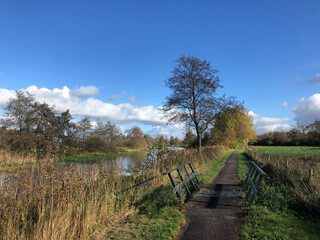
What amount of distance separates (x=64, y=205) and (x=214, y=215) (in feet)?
11.5

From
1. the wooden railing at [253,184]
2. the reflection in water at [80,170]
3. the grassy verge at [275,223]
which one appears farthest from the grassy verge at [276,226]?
the reflection in water at [80,170]

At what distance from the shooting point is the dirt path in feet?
14.0

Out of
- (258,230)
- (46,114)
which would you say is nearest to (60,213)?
(258,230)

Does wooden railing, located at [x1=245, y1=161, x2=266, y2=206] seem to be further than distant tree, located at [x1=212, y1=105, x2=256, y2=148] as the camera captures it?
No

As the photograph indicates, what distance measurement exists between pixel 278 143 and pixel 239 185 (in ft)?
228

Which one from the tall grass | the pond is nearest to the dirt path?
the tall grass

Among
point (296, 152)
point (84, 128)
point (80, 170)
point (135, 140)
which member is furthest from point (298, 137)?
point (80, 170)

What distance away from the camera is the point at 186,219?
16.8ft

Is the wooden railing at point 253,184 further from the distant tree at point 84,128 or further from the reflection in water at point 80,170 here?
the distant tree at point 84,128

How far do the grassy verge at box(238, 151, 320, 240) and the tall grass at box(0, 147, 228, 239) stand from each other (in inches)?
85.2

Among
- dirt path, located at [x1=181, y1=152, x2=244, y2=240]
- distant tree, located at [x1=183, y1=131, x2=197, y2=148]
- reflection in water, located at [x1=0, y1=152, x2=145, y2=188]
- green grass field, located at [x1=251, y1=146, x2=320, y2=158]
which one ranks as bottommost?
dirt path, located at [x1=181, y1=152, x2=244, y2=240]

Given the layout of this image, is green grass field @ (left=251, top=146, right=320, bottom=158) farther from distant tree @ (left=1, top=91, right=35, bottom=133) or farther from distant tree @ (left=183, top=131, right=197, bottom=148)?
distant tree @ (left=1, top=91, right=35, bottom=133)

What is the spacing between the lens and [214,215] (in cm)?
526

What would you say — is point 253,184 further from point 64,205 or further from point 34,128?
point 34,128
